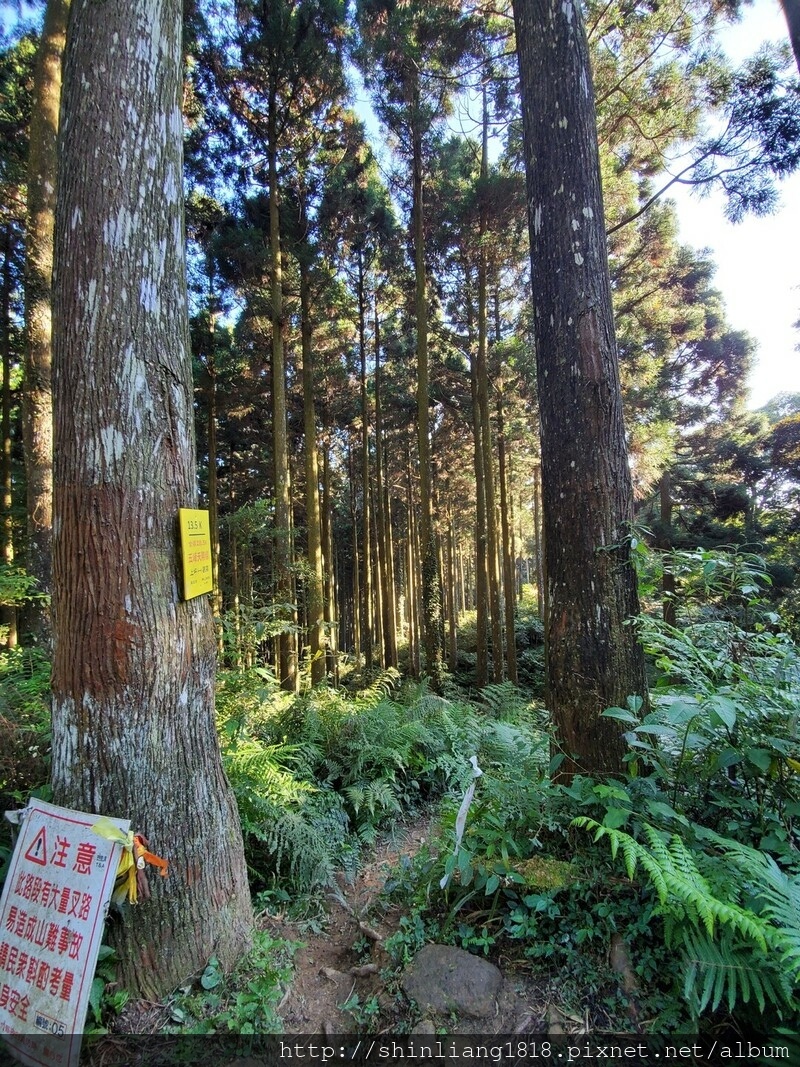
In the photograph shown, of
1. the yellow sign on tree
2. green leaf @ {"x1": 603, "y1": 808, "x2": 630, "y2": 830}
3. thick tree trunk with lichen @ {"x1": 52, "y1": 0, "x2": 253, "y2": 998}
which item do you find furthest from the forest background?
the yellow sign on tree

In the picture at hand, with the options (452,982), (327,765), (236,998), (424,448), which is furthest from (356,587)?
(452,982)

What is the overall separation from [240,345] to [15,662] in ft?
28.3

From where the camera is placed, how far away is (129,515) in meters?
1.85

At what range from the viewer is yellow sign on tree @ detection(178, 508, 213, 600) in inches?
77.7

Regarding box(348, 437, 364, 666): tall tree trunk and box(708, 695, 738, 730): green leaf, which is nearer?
box(708, 695, 738, 730): green leaf

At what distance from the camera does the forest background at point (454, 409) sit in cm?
197

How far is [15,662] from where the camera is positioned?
4078 millimetres

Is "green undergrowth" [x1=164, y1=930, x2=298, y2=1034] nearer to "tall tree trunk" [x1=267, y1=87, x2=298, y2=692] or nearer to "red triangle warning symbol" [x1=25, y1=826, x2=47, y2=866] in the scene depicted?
"red triangle warning symbol" [x1=25, y1=826, x2=47, y2=866]

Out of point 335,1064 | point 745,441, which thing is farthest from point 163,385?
point 745,441

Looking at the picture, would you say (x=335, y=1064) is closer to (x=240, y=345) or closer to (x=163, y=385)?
(x=163, y=385)

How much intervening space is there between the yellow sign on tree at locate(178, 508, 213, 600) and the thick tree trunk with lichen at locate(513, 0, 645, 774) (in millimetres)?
1815

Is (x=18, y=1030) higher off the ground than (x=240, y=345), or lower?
lower

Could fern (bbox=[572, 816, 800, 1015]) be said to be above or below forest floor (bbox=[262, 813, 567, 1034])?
above

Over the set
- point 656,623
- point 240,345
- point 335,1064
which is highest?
point 240,345
